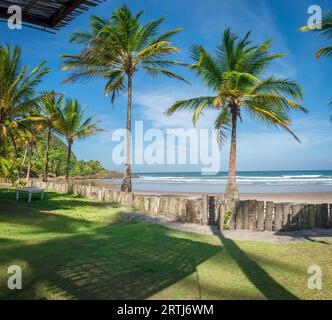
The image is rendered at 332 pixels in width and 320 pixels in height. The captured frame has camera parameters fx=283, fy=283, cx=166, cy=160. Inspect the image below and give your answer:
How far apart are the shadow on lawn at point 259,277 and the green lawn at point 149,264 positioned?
0.05 feet

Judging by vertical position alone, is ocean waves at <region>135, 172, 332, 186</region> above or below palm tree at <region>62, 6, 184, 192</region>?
below

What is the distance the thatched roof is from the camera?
2441 millimetres

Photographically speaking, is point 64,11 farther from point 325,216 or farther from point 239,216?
point 325,216

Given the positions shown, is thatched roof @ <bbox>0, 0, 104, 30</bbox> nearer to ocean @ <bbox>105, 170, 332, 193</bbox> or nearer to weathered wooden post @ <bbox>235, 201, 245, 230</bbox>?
weathered wooden post @ <bbox>235, 201, 245, 230</bbox>

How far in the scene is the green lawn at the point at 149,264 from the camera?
4188 millimetres

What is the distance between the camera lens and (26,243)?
6.51 meters

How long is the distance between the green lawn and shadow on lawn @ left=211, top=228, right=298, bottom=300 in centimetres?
2

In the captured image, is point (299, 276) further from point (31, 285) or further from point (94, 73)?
point (94, 73)

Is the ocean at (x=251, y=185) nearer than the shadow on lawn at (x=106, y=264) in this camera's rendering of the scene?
No

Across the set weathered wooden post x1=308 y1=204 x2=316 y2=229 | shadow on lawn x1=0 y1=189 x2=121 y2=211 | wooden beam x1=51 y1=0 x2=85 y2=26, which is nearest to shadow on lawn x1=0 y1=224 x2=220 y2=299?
wooden beam x1=51 y1=0 x2=85 y2=26

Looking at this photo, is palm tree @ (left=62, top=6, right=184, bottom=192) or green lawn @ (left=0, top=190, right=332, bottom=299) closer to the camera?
green lawn @ (left=0, top=190, right=332, bottom=299)

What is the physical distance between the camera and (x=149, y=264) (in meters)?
5.52

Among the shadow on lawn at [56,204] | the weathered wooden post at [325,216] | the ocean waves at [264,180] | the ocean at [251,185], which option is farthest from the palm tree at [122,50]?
the ocean waves at [264,180]

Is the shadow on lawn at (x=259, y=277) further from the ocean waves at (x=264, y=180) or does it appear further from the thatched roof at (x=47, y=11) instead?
Answer: the ocean waves at (x=264, y=180)
